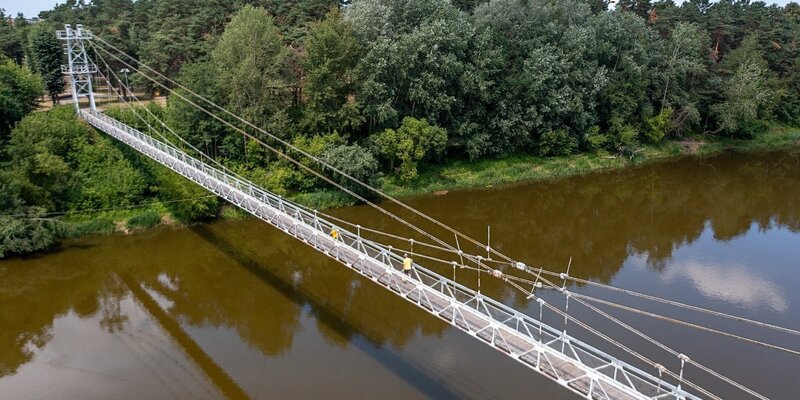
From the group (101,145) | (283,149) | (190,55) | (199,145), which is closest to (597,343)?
(283,149)

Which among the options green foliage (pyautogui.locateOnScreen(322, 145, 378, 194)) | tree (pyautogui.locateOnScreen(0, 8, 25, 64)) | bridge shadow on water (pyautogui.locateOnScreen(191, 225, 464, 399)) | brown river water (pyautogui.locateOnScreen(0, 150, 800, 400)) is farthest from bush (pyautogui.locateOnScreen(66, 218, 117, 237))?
tree (pyautogui.locateOnScreen(0, 8, 25, 64))

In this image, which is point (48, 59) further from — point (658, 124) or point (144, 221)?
point (658, 124)

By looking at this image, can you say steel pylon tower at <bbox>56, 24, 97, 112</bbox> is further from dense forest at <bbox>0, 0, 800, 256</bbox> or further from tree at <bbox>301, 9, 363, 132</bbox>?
tree at <bbox>301, 9, 363, 132</bbox>

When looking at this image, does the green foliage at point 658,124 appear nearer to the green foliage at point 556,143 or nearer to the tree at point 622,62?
the tree at point 622,62

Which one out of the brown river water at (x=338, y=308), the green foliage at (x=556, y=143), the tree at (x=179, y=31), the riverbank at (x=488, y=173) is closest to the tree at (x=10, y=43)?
the tree at (x=179, y=31)

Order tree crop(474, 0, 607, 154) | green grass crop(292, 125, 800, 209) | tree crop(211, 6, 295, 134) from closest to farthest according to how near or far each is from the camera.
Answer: tree crop(211, 6, 295, 134) < green grass crop(292, 125, 800, 209) < tree crop(474, 0, 607, 154)

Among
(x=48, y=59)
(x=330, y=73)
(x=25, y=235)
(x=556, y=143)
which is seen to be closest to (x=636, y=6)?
(x=556, y=143)
